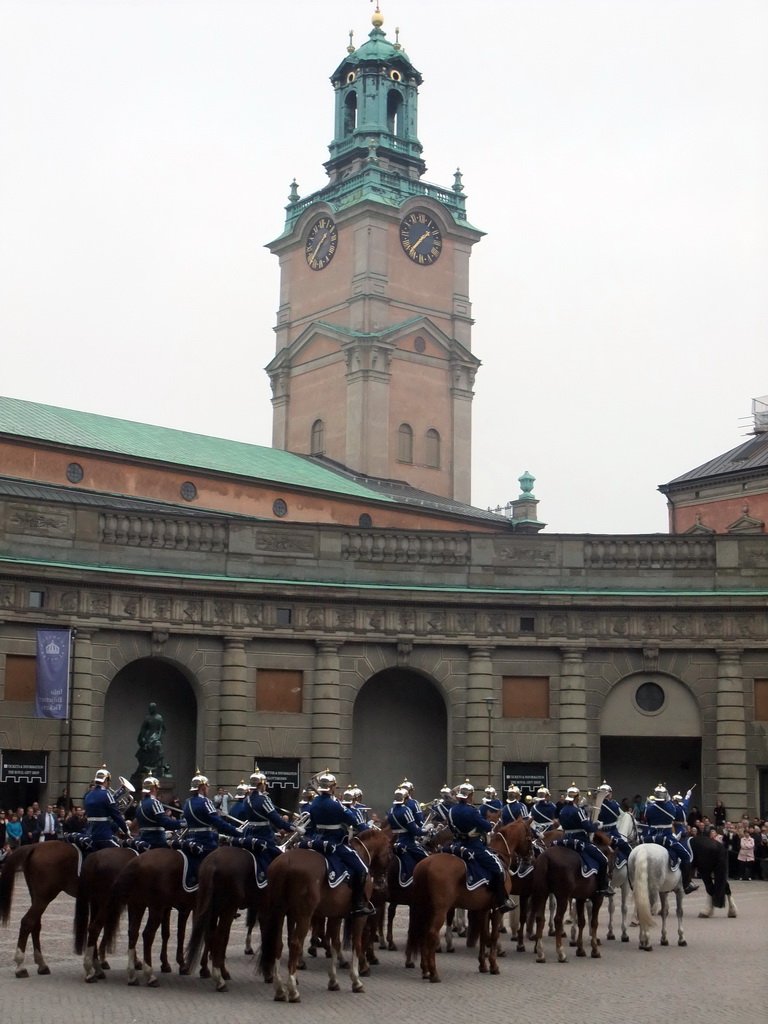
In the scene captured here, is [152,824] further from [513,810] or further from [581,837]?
[513,810]

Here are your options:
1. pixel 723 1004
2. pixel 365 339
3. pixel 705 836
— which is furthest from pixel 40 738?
pixel 365 339

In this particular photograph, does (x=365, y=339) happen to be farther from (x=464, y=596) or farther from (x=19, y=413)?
(x=464, y=596)

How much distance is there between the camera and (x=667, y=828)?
2744 cm

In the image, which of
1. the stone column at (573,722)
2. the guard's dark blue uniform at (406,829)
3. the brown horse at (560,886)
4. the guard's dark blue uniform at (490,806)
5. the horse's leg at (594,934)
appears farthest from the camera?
the stone column at (573,722)

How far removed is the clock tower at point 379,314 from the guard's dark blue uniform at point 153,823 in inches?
Answer: 2434

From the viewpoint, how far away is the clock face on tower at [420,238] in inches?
3501

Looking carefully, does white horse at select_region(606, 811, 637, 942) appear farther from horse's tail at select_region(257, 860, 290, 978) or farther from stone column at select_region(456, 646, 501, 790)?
stone column at select_region(456, 646, 501, 790)

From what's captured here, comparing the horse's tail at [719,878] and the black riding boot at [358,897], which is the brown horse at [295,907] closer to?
the black riding boot at [358,897]

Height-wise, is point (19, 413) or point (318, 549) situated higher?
point (19, 413)

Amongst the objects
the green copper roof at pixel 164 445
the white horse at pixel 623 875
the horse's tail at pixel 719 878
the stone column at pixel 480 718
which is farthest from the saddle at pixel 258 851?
the green copper roof at pixel 164 445

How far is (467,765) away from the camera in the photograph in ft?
153

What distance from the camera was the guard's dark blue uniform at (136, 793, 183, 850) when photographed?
72.1 feet

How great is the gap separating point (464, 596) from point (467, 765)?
519cm

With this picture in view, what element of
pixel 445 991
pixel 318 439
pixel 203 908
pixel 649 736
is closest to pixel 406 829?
pixel 445 991
